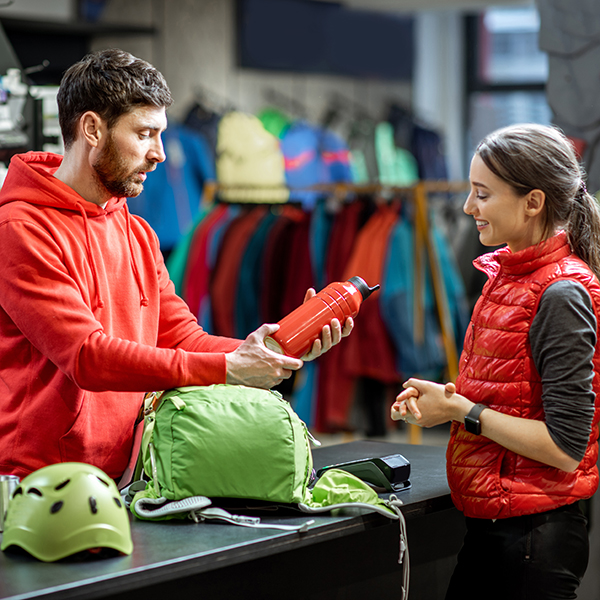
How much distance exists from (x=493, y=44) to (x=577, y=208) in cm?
545

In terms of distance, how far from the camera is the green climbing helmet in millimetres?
1568

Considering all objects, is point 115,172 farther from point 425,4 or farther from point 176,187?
point 425,4

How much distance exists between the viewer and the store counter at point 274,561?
4.94 feet

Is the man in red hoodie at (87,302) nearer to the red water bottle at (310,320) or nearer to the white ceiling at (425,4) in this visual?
the red water bottle at (310,320)

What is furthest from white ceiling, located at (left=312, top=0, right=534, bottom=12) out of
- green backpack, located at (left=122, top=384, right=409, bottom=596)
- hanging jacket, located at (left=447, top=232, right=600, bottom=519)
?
green backpack, located at (left=122, top=384, right=409, bottom=596)

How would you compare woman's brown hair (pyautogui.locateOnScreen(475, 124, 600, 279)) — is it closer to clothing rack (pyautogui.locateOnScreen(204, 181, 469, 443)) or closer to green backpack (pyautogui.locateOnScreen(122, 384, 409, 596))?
green backpack (pyautogui.locateOnScreen(122, 384, 409, 596))

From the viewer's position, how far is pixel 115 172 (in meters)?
2.03

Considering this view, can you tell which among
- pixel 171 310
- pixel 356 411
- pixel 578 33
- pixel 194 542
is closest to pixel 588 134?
pixel 578 33

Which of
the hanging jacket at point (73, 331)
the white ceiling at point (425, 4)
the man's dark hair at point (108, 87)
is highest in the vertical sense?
the white ceiling at point (425, 4)

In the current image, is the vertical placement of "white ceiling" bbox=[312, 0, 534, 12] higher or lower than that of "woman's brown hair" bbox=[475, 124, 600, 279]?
higher

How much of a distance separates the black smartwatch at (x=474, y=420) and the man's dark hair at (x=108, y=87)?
98 cm

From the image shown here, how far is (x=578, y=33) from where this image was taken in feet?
9.34

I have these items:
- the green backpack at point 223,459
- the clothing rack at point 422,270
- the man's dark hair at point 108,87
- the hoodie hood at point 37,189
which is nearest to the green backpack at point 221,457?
the green backpack at point 223,459

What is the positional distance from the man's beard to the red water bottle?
0.45m
